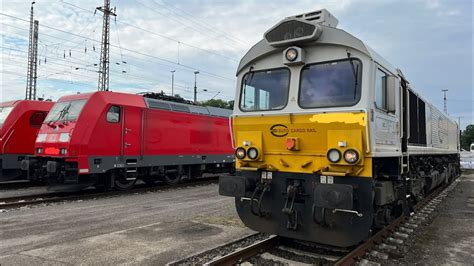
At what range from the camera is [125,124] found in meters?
13.0

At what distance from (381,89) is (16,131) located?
13495mm

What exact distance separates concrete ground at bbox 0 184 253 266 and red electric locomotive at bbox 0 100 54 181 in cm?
532

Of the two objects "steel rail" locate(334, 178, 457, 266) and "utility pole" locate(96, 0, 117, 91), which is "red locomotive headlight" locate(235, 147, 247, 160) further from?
"utility pole" locate(96, 0, 117, 91)

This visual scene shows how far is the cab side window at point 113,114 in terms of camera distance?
12453mm

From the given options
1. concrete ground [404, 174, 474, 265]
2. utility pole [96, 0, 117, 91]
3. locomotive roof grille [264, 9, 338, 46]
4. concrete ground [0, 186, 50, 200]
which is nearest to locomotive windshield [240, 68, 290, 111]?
locomotive roof grille [264, 9, 338, 46]

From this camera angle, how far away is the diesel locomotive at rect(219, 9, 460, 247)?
17.4ft

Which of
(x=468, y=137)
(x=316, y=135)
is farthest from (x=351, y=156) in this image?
(x=468, y=137)

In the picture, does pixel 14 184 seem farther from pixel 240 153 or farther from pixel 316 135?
pixel 316 135

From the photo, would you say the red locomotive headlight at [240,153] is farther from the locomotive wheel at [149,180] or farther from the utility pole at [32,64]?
the utility pole at [32,64]

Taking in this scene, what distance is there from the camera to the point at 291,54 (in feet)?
19.6

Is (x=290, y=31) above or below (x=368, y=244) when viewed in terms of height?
above

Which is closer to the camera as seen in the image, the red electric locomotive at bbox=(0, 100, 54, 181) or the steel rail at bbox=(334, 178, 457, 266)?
the steel rail at bbox=(334, 178, 457, 266)

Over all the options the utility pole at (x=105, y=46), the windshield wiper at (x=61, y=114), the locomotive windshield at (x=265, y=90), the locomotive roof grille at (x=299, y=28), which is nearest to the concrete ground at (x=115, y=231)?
the locomotive windshield at (x=265, y=90)

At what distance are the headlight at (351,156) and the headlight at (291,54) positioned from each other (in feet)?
5.49
